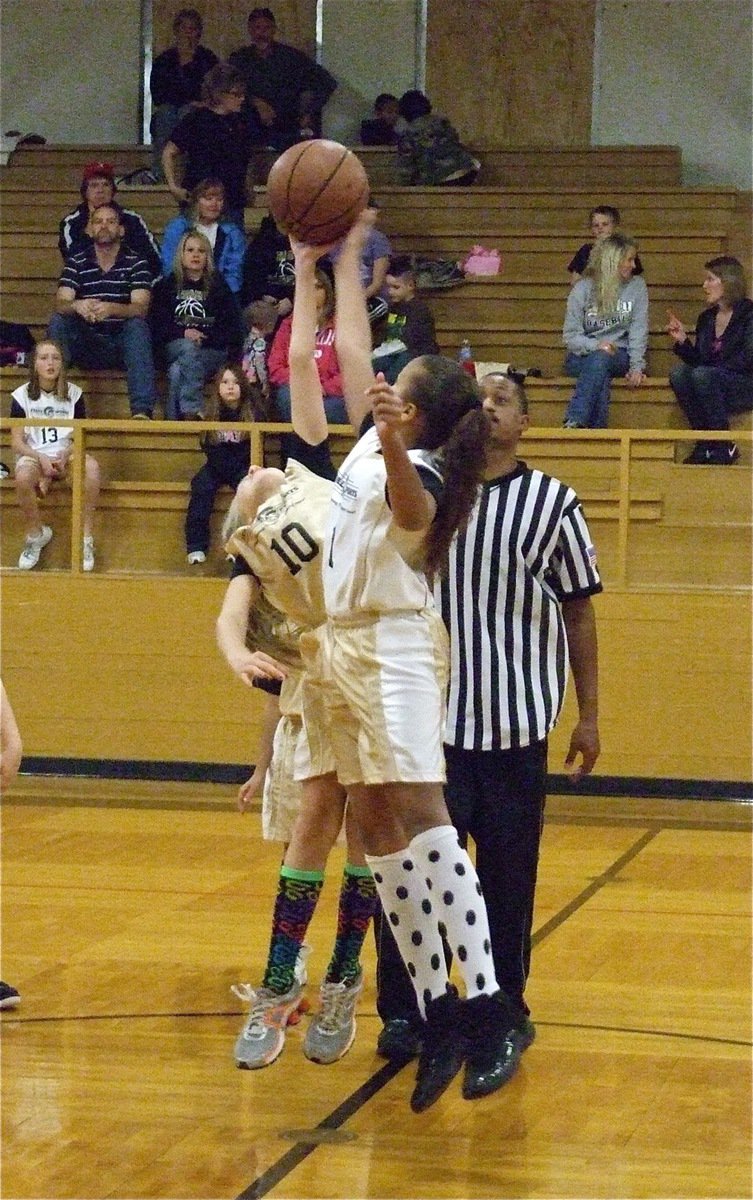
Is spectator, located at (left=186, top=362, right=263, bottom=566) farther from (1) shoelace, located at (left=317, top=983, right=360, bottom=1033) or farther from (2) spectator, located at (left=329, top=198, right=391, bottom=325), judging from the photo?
(1) shoelace, located at (left=317, top=983, right=360, bottom=1033)

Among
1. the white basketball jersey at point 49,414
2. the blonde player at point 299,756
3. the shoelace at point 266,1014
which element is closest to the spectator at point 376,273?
the white basketball jersey at point 49,414

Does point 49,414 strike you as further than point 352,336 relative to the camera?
Yes

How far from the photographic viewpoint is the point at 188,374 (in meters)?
10.7

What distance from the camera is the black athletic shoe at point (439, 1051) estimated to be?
375cm

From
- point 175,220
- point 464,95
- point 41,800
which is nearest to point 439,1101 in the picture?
point 41,800

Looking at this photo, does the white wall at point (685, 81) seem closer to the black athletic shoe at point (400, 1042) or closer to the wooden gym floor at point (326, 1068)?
the wooden gym floor at point (326, 1068)

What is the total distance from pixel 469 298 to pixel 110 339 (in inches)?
110

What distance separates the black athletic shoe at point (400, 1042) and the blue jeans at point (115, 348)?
687 cm

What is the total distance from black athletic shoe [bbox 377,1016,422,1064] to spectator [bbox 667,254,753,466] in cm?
626

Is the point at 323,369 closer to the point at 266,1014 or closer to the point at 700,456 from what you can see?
the point at 700,456

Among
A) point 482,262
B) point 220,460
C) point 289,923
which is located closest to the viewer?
point 289,923

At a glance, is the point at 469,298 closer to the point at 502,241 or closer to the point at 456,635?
the point at 502,241

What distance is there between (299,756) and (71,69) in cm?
1225

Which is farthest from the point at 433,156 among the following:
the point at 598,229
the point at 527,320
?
the point at 598,229
